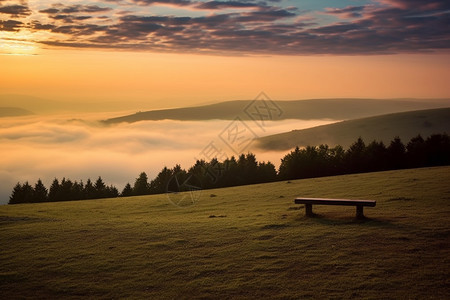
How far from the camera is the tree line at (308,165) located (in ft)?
216

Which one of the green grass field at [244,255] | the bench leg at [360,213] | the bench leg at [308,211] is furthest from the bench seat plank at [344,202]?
the green grass field at [244,255]

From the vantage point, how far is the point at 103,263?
57.5ft

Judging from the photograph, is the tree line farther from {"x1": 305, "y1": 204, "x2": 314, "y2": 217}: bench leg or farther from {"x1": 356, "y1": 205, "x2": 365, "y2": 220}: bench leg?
{"x1": 356, "y1": 205, "x2": 365, "y2": 220}: bench leg

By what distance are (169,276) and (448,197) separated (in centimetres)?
2096

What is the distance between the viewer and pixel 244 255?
688 inches

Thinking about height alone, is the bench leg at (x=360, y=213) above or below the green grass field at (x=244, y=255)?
above

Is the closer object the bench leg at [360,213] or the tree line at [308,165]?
the bench leg at [360,213]

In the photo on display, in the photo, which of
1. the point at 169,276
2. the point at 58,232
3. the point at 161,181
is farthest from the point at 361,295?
the point at 161,181

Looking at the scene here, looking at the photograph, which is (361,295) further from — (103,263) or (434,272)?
(103,263)

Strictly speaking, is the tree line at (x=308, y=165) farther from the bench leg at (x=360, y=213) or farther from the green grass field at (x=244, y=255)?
the bench leg at (x=360, y=213)

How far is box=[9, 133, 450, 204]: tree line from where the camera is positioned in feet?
216

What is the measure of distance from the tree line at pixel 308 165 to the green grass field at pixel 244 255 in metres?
41.2

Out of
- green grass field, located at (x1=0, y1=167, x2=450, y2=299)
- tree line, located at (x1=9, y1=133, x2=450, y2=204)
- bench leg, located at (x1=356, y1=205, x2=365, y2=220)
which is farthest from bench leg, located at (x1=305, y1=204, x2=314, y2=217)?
tree line, located at (x1=9, y1=133, x2=450, y2=204)

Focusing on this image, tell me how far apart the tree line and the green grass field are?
135ft
